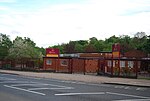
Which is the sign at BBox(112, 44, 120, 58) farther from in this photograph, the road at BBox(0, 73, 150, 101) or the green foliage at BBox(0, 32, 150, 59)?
the green foliage at BBox(0, 32, 150, 59)

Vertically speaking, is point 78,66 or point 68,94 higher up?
point 78,66

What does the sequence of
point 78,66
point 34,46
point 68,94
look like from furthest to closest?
point 34,46, point 78,66, point 68,94

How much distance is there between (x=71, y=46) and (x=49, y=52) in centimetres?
6932

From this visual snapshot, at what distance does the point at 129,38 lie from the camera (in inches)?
5094

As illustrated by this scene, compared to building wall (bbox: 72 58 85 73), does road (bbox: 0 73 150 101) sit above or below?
below

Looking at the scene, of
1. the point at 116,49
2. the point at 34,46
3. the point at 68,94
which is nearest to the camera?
the point at 68,94

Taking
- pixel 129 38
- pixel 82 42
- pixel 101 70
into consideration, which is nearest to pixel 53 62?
pixel 101 70

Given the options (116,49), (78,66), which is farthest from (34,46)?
(116,49)

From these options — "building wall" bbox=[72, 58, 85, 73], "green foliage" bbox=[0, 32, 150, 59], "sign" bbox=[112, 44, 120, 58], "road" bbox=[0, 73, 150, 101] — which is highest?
"green foliage" bbox=[0, 32, 150, 59]

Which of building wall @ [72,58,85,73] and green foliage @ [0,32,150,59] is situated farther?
green foliage @ [0,32,150,59]

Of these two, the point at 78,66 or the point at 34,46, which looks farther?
the point at 34,46

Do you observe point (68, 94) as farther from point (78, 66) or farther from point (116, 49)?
point (78, 66)

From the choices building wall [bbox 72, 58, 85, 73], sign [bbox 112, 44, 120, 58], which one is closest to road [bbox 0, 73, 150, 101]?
sign [bbox 112, 44, 120, 58]

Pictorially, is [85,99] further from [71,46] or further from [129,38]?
[129,38]
